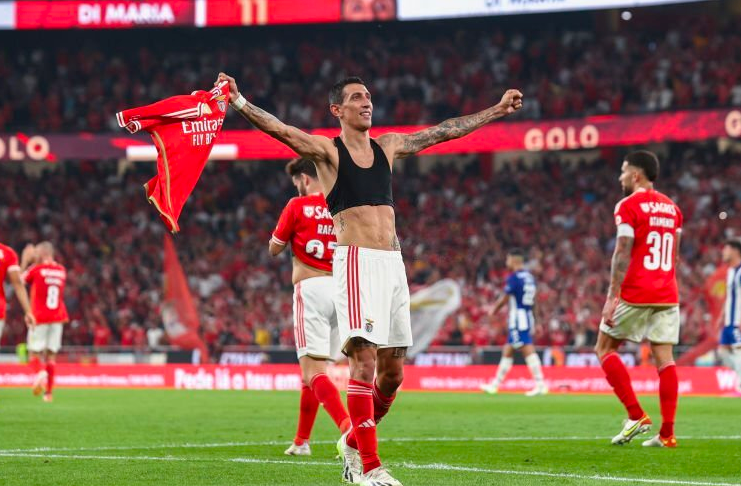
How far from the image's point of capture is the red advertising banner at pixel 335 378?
74.1 feet

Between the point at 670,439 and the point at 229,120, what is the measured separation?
2718 cm

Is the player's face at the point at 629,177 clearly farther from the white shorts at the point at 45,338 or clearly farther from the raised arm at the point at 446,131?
the white shorts at the point at 45,338

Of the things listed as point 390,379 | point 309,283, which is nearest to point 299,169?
point 309,283

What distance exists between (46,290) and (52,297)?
0.17m

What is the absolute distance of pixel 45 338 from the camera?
20.0 meters

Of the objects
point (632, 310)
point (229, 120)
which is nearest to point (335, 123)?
point (229, 120)

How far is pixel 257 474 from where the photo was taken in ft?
26.1

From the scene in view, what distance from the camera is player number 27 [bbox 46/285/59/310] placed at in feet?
65.0

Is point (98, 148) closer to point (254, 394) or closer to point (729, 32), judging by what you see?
point (254, 394)

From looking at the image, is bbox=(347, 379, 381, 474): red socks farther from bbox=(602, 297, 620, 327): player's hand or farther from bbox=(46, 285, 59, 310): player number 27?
bbox=(46, 285, 59, 310): player number 27

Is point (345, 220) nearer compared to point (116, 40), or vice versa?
point (345, 220)

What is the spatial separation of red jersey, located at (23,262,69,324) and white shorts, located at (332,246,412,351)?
13332mm

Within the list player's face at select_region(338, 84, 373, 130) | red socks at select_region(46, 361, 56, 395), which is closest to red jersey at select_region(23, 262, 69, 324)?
red socks at select_region(46, 361, 56, 395)

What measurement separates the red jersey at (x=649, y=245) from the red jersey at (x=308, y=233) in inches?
99.3
